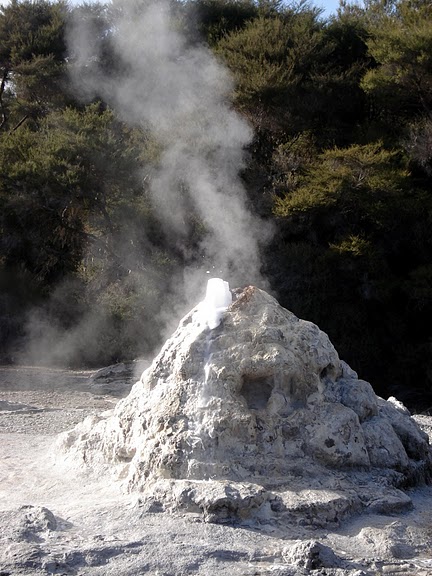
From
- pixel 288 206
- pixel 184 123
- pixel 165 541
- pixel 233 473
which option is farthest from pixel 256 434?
pixel 184 123

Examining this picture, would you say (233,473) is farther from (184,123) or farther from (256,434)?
(184,123)

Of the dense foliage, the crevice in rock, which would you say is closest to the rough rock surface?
the crevice in rock

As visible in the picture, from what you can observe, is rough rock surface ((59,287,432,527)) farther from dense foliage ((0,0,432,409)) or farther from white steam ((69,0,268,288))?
dense foliage ((0,0,432,409))

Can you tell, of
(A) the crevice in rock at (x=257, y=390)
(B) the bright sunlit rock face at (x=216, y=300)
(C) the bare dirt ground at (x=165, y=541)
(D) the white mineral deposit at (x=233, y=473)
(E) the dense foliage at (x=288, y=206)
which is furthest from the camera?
(E) the dense foliage at (x=288, y=206)

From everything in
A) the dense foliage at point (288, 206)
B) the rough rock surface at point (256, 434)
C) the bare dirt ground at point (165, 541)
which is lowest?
the bare dirt ground at point (165, 541)

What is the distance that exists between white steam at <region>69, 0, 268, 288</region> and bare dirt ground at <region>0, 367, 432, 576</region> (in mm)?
6909

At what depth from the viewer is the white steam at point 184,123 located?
12250mm

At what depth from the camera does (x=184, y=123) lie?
1295 centimetres

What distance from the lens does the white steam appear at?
12.2 metres

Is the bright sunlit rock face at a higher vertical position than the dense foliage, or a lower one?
lower

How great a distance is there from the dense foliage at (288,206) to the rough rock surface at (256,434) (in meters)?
7.14

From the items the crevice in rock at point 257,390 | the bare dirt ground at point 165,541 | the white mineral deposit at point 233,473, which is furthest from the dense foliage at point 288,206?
the bare dirt ground at point 165,541

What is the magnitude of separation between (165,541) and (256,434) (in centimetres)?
76

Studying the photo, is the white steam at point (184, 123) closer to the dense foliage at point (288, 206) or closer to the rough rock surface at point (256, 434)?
the dense foliage at point (288, 206)
